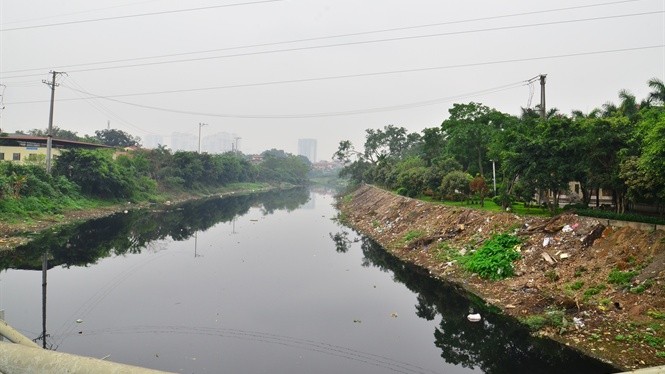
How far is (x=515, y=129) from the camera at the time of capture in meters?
24.4

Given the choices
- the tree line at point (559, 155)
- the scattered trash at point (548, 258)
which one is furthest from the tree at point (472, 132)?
the scattered trash at point (548, 258)

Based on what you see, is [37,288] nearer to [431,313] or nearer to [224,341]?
[224,341]

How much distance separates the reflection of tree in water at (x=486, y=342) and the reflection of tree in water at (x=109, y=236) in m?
16.4

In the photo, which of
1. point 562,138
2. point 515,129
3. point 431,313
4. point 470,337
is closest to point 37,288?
point 431,313

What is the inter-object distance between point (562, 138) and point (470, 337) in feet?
35.9

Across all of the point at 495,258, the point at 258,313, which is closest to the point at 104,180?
the point at 258,313

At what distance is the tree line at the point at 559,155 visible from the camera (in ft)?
46.3

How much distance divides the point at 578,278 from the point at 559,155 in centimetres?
651

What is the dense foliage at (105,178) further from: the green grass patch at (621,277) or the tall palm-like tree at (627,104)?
the tall palm-like tree at (627,104)

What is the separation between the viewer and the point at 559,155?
1828 cm

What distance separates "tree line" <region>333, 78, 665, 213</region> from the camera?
14.1 m

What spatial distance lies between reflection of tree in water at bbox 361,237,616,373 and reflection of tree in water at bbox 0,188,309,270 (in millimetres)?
16419

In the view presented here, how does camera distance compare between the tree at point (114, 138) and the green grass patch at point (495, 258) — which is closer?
the green grass patch at point (495, 258)

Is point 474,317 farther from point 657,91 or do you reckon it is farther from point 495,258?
point 657,91
